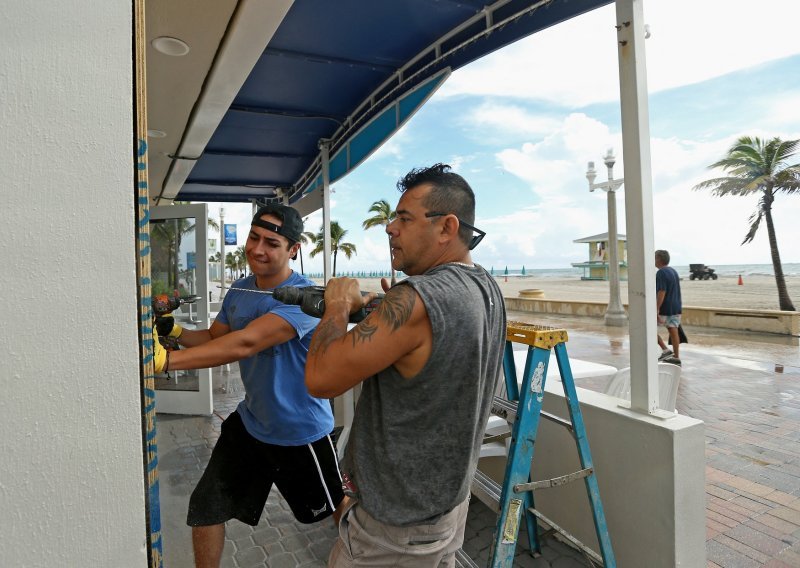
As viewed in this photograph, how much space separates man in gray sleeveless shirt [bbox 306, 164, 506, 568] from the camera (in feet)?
4.45

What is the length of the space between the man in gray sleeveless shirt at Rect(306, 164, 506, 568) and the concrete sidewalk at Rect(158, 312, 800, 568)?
1645 millimetres

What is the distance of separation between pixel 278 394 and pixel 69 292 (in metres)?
1.66

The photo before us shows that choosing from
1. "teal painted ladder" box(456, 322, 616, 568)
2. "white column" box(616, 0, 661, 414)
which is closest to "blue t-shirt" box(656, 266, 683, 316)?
"white column" box(616, 0, 661, 414)

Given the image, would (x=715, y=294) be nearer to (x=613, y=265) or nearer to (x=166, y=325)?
(x=613, y=265)

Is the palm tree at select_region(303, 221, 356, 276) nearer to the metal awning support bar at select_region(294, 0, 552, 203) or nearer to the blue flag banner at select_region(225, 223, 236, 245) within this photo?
the blue flag banner at select_region(225, 223, 236, 245)

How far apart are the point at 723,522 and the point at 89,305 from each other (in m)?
4.10

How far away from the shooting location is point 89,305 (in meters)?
0.85

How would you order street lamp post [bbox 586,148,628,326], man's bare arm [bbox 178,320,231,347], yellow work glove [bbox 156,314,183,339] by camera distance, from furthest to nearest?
street lamp post [bbox 586,148,628,326] < man's bare arm [bbox 178,320,231,347] < yellow work glove [bbox 156,314,183,339]

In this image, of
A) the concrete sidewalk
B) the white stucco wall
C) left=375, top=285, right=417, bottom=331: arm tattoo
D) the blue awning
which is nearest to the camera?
the white stucco wall

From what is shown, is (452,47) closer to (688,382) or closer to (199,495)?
(199,495)

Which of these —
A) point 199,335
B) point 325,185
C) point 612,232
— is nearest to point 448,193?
point 199,335

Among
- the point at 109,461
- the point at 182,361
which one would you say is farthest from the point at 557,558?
the point at 109,461

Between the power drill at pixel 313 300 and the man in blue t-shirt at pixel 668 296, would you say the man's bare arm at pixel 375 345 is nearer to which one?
the power drill at pixel 313 300

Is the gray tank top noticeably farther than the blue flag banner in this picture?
No
